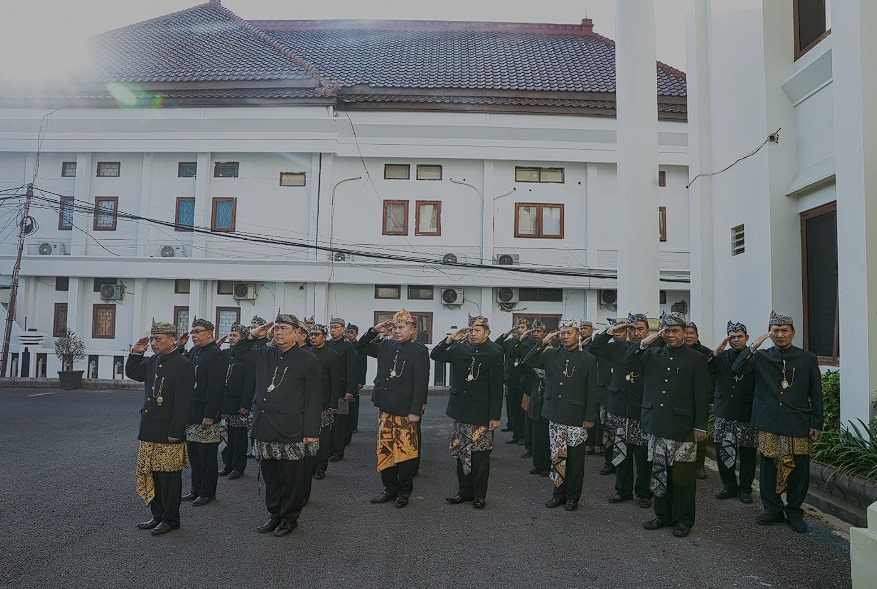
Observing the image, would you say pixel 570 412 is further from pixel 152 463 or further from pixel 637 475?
pixel 152 463

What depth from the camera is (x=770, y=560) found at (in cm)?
476

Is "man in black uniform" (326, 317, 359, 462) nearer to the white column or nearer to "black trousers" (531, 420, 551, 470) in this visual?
"black trousers" (531, 420, 551, 470)

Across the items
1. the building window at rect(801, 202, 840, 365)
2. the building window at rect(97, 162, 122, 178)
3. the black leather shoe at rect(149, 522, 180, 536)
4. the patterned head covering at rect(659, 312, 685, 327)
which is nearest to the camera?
the black leather shoe at rect(149, 522, 180, 536)

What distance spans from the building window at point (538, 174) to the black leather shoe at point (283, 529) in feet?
48.9

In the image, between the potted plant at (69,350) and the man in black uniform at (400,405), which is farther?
the potted plant at (69,350)

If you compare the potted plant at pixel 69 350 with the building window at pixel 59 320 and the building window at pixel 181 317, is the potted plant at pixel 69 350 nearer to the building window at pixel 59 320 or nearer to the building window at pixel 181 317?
the building window at pixel 59 320

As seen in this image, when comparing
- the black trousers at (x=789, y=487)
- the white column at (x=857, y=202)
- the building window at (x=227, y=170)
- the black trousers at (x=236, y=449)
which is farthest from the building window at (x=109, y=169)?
the black trousers at (x=789, y=487)

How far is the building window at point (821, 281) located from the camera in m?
8.15

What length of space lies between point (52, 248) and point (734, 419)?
20.1 meters

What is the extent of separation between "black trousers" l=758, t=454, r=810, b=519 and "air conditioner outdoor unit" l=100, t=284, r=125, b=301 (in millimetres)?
18510

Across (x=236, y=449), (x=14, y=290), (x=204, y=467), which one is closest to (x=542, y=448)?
(x=236, y=449)

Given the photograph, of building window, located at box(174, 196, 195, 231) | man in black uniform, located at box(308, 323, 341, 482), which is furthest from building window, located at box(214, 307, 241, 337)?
man in black uniform, located at box(308, 323, 341, 482)

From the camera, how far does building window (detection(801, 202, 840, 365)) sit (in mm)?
8148

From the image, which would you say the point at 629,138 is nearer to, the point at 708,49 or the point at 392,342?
the point at 708,49
